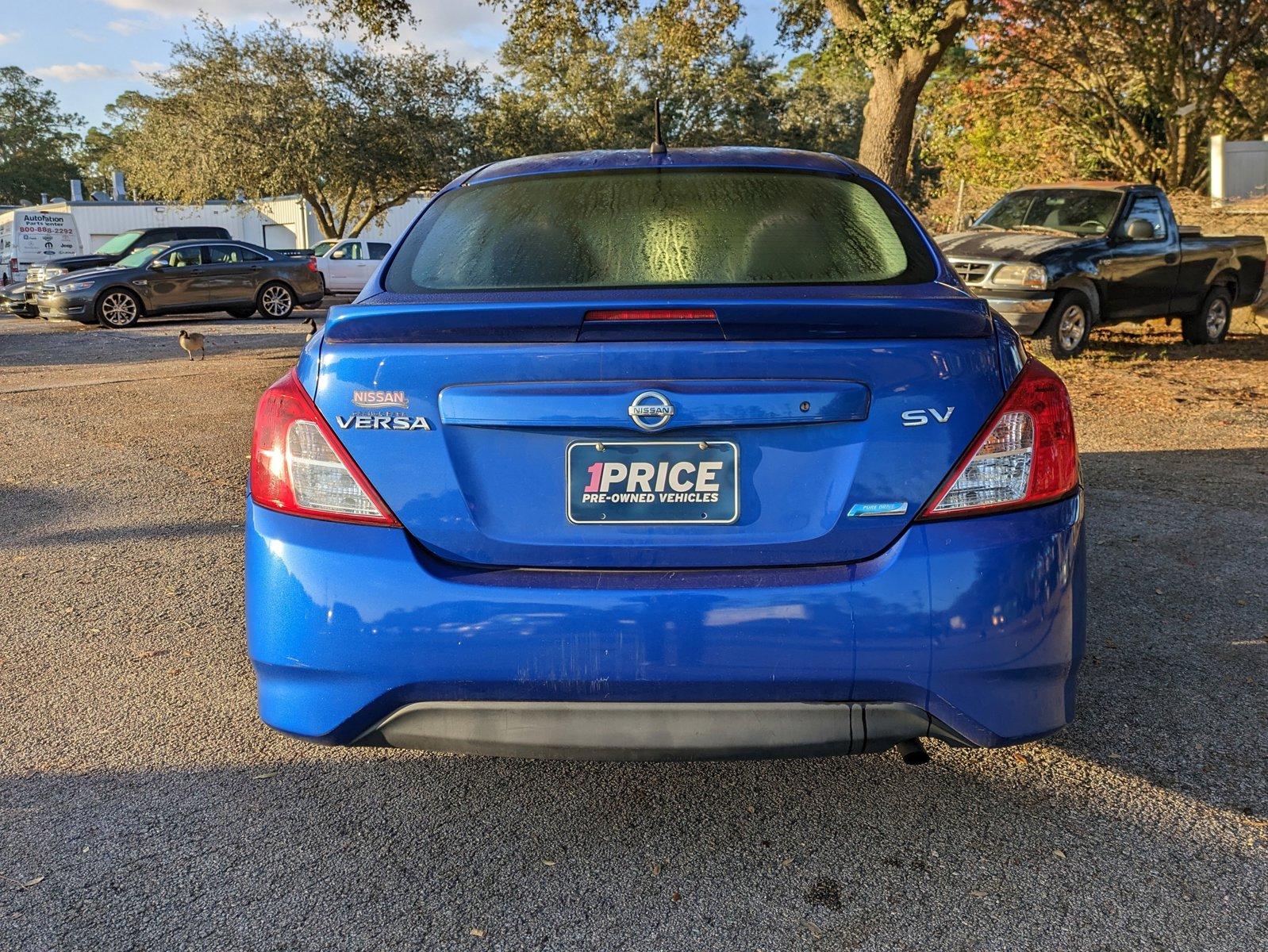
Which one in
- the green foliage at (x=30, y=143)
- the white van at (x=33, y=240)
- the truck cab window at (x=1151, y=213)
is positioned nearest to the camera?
the truck cab window at (x=1151, y=213)

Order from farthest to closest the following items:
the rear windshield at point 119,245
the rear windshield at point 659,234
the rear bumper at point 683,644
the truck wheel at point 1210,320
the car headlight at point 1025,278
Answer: the rear windshield at point 119,245 < the truck wheel at point 1210,320 < the car headlight at point 1025,278 < the rear windshield at point 659,234 < the rear bumper at point 683,644

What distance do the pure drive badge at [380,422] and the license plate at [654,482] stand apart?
33 cm

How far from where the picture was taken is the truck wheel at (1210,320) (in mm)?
13500

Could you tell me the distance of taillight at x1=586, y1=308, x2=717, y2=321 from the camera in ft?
8.22

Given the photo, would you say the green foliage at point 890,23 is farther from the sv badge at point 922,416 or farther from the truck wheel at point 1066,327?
the sv badge at point 922,416

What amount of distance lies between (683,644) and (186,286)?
66.7ft

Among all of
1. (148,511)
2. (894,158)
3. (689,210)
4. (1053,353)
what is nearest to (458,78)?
(894,158)

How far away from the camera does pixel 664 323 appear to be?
2.50 metres

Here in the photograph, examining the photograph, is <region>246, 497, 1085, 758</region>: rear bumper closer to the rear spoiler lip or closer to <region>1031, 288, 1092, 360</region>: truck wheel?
the rear spoiler lip

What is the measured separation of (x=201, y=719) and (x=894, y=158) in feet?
46.3

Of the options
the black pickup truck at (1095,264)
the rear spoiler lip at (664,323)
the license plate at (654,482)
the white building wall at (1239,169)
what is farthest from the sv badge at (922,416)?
the white building wall at (1239,169)

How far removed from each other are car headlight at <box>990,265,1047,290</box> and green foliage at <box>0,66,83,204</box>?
97918 millimetres

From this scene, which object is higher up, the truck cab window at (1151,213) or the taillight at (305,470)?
the truck cab window at (1151,213)

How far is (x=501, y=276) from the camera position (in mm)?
3061
